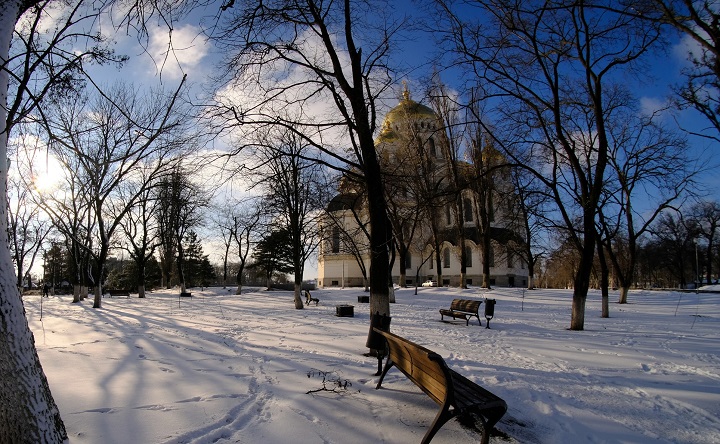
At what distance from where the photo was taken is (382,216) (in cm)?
812

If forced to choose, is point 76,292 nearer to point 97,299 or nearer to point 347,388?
point 97,299

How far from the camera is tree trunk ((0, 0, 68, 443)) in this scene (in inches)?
118

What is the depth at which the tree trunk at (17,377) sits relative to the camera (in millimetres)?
2990

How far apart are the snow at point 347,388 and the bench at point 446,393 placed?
0.45 meters

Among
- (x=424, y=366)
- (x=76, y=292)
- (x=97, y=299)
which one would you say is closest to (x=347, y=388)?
(x=424, y=366)

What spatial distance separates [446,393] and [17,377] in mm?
3289

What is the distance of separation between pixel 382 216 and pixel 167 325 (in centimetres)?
837

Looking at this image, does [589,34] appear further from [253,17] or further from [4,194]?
[4,194]

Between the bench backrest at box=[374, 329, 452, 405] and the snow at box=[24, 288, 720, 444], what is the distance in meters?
0.44

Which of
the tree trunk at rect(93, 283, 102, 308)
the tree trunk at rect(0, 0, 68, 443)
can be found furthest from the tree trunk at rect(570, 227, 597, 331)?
the tree trunk at rect(93, 283, 102, 308)

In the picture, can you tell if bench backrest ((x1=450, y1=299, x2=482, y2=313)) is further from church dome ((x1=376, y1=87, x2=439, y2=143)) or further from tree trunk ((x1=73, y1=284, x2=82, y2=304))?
tree trunk ((x1=73, y1=284, x2=82, y2=304))

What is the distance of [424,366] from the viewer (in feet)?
13.6

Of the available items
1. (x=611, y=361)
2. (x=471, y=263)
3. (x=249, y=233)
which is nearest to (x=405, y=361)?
(x=611, y=361)

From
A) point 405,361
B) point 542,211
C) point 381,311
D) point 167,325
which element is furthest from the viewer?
point 542,211
